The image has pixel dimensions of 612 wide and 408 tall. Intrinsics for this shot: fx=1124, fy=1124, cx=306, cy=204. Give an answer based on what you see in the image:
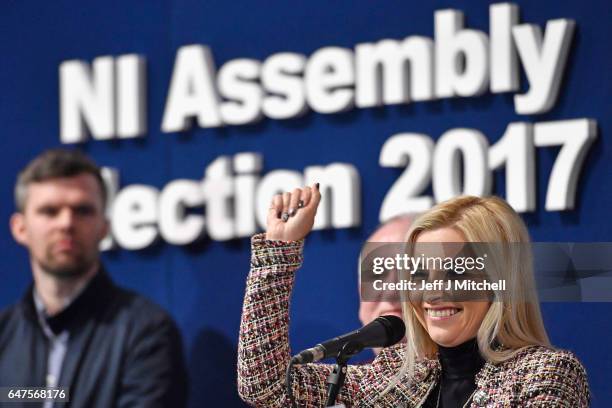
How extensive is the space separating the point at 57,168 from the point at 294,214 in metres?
2.07

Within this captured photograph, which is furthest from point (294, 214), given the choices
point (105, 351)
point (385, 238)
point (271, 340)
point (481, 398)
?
point (105, 351)

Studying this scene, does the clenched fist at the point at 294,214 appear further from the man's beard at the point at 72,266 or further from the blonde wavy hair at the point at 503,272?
the man's beard at the point at 72,266

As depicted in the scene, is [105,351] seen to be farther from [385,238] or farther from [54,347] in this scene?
[385,238]

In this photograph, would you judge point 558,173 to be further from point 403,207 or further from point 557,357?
point 557,357

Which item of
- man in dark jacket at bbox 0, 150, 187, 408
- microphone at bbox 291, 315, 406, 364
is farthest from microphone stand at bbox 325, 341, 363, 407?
man in dark jacket at bbox 0, 150, 187, 408

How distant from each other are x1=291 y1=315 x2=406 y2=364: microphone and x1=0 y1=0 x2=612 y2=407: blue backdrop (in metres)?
1.36

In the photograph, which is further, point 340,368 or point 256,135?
point 256,135

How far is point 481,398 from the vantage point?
6.89 ft

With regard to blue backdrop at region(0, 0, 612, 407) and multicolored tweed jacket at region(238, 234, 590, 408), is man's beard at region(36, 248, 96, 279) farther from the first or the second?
multicolored tweed jacket at region(238, 234, 590, 408)

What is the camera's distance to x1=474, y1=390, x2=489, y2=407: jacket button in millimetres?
2096

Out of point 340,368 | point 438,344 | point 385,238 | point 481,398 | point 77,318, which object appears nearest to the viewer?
point 340,368

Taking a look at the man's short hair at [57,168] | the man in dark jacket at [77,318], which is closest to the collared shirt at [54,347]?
the man in dark jacket at [77,318]

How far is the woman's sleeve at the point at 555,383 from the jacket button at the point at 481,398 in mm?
73

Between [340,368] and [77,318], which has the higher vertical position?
[340,368]
